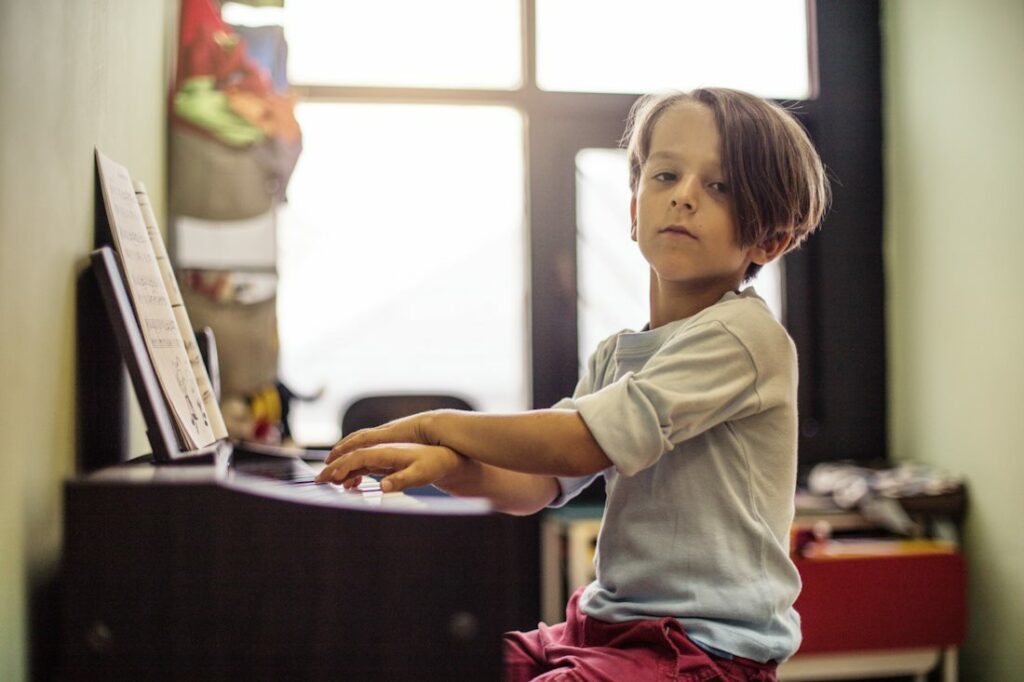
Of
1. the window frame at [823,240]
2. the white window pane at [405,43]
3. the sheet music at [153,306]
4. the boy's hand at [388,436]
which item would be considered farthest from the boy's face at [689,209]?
the white window pane at [405,43]

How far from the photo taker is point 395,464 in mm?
1068

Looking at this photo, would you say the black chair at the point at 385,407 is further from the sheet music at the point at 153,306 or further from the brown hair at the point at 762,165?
the brown hair at the point at 762,165

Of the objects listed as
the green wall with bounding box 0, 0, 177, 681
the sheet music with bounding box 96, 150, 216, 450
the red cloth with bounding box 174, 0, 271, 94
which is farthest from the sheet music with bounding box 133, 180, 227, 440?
the red cloth with bounding box 174, 0, 271, 94

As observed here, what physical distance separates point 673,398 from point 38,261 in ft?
2.41

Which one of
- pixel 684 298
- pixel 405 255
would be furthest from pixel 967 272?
pixel 684 298

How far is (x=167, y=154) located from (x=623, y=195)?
5.20 feet

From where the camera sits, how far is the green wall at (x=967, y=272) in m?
2.91

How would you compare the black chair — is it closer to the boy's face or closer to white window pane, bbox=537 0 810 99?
the boy's face

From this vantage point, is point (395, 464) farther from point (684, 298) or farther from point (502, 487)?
point (684, 298)

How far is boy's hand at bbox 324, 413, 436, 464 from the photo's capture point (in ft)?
3.71

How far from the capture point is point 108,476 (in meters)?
0.99

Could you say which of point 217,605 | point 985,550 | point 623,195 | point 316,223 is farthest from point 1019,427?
point 217,605

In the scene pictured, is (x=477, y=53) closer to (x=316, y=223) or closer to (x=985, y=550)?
(x=316, y=223)

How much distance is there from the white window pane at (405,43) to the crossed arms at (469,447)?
2452 mm
